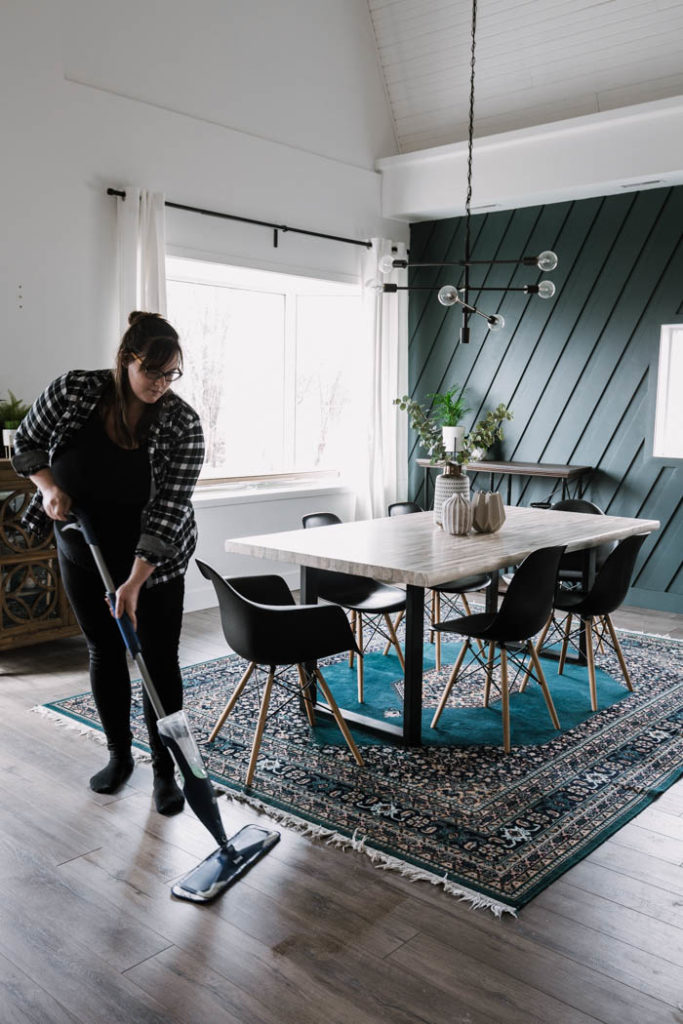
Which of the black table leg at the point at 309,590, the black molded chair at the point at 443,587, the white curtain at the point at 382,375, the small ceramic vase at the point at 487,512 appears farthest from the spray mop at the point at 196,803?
the white curtain at the point at 382,375

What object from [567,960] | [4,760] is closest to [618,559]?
[567,960]

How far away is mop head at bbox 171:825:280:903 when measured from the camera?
2.36 meters

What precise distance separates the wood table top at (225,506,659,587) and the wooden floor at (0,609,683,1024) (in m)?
0.96

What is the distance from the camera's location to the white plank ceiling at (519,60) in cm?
542

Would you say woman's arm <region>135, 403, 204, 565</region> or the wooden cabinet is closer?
woman's arm <region>135, 403, 204, 565</region>

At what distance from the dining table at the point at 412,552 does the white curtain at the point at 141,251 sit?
1.91 metres

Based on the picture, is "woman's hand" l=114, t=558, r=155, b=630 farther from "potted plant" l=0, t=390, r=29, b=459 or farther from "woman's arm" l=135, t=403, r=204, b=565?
"potted plant" l=0, t=390, r=29, b=459

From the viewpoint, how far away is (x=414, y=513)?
4949 millimetres

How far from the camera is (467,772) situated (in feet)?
10.4

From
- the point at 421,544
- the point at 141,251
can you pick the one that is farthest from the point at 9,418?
the point at 421,544

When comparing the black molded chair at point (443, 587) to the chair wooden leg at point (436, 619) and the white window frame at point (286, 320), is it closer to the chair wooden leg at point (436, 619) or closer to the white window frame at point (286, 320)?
the chair wooden leg at point (436, 619)

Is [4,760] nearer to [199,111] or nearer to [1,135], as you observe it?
[1,135]

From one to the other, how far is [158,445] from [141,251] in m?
2.80

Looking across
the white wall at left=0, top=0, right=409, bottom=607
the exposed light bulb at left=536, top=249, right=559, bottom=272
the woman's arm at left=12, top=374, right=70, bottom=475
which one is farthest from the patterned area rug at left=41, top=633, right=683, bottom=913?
the white wall at left=0, top=0, right=409, bottom=607
